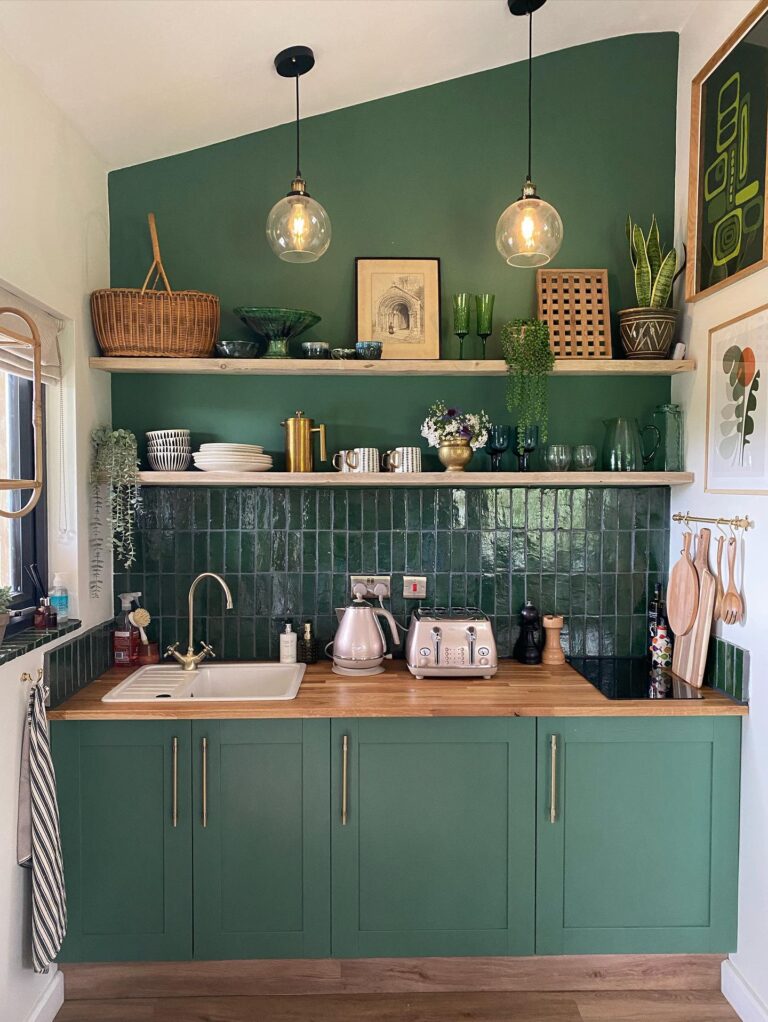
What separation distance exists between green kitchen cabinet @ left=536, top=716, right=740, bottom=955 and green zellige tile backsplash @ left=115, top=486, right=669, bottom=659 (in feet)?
1.96

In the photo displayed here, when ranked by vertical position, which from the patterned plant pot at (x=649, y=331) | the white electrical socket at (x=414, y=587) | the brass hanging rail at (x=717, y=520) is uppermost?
the patterned plant pot at (x=649, y=331)

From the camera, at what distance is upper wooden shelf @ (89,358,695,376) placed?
2.52 m

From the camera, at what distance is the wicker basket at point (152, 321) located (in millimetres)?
2469

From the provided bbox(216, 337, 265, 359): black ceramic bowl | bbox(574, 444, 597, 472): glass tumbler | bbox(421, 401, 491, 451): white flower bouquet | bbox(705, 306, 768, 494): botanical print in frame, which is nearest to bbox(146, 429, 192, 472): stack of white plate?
bbox(216, 337, 265, 359): black ceramic bowl

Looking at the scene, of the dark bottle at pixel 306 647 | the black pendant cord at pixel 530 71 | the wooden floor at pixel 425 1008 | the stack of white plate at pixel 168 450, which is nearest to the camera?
the wooden floor at pixel 425 1008

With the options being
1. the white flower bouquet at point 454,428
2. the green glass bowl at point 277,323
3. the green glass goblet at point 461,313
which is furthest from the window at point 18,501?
the green glass goblet at point 461,313

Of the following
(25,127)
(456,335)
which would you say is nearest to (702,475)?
(456,335)

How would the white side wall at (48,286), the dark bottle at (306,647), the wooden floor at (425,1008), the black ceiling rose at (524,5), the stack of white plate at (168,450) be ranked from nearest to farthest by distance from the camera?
the white side wall at (48,286) < the wooden floor at (425,1008) < the black ceiling rose at (524,5) < the stack of white plate at (168,450) < the dark bottle at (306,647)

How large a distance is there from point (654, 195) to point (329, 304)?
1.26m

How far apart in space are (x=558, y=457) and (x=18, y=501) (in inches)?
69.3

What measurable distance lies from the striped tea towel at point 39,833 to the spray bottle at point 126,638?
0.62m

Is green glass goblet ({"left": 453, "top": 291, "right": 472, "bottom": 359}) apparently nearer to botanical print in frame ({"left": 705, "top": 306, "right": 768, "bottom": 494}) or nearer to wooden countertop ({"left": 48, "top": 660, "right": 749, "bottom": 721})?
botanical print in frame ({"left": 705, "top": 306, "right": 768, "bottom": 494})

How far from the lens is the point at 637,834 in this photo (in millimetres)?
2266

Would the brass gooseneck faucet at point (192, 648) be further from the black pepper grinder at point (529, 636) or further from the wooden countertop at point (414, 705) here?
the black pepper grinder at point (529, 636)
